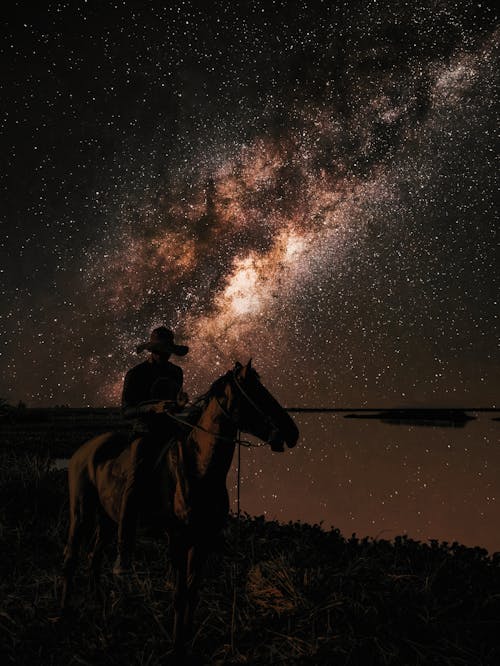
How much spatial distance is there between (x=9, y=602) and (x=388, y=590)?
4.34m

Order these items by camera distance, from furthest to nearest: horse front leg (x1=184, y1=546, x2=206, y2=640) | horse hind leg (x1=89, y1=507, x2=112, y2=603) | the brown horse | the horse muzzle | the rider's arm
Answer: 1. horse hind leg (x1=89, y1=507, x2=112, y2=603)
2. the rider's arm
3. horse front leg (x1=184, y1=546, x2=206, y2=640)
4. the brown horse
5. the horse muzzle

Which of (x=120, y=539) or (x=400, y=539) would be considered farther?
(x=400, y=539)

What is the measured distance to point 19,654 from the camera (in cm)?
484

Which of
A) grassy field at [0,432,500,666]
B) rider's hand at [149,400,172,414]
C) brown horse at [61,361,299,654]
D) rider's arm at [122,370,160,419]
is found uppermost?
rider's arm at [122,370,160,419]

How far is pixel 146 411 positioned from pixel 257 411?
1.33 meters

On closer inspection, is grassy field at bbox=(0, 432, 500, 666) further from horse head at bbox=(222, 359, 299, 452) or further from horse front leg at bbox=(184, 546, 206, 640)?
horse head at bbox=(222, 359, 299, 452)

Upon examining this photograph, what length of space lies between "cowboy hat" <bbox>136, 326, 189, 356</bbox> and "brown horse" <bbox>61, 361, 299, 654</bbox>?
89 centimetres

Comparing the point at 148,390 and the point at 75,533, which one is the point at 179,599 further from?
the point at 148,390

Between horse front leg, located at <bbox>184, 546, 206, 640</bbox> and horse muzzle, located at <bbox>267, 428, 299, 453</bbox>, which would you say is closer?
horse muzzle, located at <bbox>267, 428, 299, 453</bbox>

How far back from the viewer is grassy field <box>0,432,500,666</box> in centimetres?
470

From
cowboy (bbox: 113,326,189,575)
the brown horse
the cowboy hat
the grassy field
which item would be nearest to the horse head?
the brown horse

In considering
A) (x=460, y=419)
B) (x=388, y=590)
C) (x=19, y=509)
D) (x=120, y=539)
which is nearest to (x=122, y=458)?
(x=120, y=539)

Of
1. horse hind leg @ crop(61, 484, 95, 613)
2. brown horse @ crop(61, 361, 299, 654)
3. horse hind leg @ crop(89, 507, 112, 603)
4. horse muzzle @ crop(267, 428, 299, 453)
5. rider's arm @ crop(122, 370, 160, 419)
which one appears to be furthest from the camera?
horse hind leg @ crop(89, 507, 112, 603)

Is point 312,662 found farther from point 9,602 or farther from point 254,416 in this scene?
point 9,602
